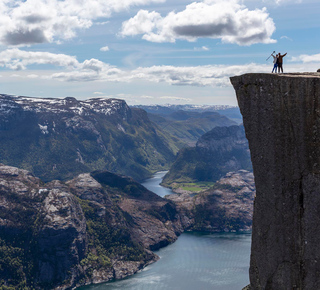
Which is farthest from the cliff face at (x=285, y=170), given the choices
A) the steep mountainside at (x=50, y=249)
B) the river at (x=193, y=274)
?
the steep mountainside at (x=50, y=249)

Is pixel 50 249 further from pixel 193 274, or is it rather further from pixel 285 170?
pixel 285 170

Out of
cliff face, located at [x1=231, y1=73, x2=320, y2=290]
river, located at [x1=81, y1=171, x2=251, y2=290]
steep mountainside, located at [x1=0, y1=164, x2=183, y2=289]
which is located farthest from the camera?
steep mountainside, located at [x1=0, y1=164, x2=183, y2=289]

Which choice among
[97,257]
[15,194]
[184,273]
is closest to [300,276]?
[184,273]

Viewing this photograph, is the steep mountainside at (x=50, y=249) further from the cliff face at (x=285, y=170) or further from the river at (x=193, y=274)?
the cliff face at (x=285, y=170)

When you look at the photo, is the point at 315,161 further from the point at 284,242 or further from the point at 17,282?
the point at 17,282

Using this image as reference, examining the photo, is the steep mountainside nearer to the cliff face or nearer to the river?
the river

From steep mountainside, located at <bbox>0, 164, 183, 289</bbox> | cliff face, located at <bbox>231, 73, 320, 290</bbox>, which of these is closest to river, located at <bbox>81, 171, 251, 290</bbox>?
steep mountainside, located at <bbox>0, 164, 183, 289</bbox>

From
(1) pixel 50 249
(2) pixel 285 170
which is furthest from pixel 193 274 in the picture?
(2) pixel 285 170

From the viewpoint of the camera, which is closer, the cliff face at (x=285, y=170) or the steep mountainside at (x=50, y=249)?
the cliff face at (x=285, y=170)

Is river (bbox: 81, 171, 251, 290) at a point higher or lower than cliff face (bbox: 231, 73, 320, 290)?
lower
